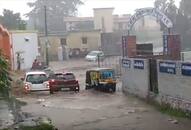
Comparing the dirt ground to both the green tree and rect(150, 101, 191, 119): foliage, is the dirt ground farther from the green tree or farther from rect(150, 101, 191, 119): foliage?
the green tree

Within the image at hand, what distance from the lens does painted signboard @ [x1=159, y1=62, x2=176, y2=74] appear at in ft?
75.4

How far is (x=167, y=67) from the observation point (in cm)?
2375

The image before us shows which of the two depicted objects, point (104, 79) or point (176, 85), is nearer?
point (176, 85)

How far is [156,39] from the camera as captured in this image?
88.9m

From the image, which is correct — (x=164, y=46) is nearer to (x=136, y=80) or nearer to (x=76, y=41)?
(x=136, y=80)

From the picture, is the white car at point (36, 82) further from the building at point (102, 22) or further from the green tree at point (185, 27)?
the building at point (102, 22)

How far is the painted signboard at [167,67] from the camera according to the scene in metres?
23.0

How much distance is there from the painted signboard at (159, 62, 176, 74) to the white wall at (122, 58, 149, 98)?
6.91 feet

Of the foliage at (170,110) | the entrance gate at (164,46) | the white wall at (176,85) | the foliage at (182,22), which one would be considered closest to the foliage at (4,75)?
the foliage at (170,110)

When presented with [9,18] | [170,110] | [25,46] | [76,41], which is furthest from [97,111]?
[9,18]

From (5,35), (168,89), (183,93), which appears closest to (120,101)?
(168,89)

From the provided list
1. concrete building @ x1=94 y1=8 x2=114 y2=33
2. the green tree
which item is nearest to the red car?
the green tree

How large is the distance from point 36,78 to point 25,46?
82.0ft

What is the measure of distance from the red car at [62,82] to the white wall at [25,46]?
22041 mm
